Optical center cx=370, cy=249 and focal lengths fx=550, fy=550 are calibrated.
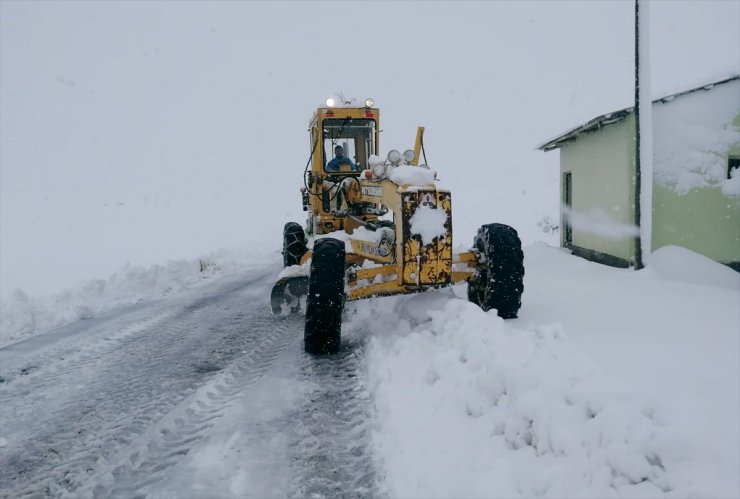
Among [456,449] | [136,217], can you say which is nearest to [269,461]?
[456,449]

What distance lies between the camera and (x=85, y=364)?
20.0 ft

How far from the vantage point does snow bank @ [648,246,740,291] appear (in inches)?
404

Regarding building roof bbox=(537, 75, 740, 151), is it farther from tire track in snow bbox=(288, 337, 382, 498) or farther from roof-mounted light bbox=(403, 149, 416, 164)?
tire track in snow bbox=(288, 337, 382, 498)

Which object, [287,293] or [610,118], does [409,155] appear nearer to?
[287,293]

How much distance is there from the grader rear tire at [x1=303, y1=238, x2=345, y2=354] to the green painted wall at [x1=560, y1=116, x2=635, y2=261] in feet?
25.3

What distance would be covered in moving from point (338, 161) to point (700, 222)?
25.2 feet

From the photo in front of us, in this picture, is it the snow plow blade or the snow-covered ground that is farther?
the snow plow blade

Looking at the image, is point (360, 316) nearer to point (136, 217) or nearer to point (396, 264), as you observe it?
point (396, 264)

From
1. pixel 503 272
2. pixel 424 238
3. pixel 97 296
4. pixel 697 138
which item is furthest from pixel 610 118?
pixel 97 296

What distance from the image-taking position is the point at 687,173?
11.3 m

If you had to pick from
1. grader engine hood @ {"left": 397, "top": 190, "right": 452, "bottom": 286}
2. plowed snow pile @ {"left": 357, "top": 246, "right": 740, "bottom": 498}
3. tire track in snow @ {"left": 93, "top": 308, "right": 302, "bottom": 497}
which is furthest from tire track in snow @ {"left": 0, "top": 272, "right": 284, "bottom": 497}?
grader engine hood @ {"left": 397, "top": 190, "right": 452, "bottom": 286}

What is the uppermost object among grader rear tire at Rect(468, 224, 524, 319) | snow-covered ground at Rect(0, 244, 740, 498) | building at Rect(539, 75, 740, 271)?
building at Rect(539, 75, 740, 271)

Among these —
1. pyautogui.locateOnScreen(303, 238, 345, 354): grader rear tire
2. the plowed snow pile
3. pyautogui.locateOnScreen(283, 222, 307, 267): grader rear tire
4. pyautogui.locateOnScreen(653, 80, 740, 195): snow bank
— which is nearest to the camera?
the plowed snow pile

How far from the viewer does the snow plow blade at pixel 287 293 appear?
770 centimetres
